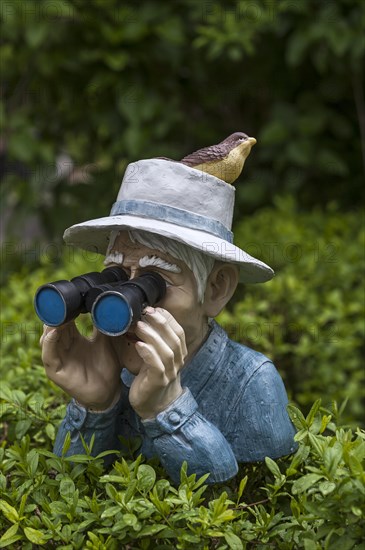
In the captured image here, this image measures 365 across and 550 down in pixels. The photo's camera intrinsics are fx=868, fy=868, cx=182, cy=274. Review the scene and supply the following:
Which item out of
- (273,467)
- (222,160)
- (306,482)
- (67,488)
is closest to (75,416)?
(67,488)

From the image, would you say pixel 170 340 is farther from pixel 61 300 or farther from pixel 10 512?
pixel 10 512

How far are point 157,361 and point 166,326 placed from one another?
8cm

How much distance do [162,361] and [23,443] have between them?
50cm

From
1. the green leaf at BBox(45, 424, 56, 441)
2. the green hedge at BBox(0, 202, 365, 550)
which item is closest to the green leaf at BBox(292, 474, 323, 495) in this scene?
the green hedge at BBox(0, 202, 365, 550)

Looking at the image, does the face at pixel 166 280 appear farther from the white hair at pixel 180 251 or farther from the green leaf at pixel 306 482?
the green leaf at pixel 306 482

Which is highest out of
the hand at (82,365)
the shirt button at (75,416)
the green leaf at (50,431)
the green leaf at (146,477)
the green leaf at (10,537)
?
the hand at (82,365)

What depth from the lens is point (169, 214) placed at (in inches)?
80.9

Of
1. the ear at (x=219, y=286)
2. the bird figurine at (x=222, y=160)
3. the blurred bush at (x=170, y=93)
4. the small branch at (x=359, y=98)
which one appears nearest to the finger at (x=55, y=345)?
the ear at (x=219, y=286)

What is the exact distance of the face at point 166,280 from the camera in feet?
6.82

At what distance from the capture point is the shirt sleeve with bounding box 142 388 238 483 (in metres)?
1.98

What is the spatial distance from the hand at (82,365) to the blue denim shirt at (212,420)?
2.3 inches

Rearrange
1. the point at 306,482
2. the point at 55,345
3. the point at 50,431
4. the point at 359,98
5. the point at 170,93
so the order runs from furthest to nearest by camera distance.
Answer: the point at 359,98 → the point at 170,93 → the point at 50,431 → the point at 55,345 → the point at 306,482

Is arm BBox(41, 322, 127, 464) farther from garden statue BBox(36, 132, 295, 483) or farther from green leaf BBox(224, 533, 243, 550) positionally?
green leaf BBox(224, 533, 243, 550)

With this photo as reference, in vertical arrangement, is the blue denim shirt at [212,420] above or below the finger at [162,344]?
below
